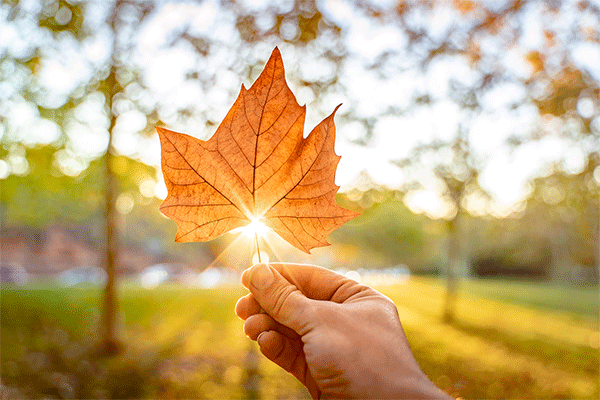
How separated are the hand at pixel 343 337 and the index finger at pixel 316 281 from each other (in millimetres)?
15

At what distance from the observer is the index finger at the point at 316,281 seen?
77.1 inches

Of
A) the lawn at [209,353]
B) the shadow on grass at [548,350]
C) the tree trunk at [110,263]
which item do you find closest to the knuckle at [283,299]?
the lawn at [209,353]

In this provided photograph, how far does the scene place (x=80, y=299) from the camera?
51.6 ft

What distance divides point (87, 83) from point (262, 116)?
822 cm

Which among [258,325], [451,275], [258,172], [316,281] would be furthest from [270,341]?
[451,275]

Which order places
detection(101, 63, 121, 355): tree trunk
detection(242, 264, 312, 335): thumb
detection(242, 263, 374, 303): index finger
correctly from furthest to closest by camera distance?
detection(101, 63, 121, 355): tree trunk → detection(242, 263, 374, 303): index finger → detection(242, 264, 312, 335): thumb

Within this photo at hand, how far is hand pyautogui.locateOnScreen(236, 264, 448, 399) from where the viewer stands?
1.59 meters

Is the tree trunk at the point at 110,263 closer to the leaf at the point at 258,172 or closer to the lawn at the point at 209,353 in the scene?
the lawn at the point at 209,353

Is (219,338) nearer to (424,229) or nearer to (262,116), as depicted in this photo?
(262,116)

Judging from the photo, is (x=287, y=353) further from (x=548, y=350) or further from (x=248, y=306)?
(x=548, y=350)

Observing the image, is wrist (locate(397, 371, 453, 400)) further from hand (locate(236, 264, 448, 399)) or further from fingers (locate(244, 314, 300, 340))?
fingers (locate(244, 314, 300, 340))

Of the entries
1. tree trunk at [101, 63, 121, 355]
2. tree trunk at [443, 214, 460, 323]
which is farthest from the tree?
tree trunk at [101, 63, 121, 355]

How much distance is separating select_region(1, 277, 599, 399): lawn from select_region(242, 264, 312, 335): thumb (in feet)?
21.4

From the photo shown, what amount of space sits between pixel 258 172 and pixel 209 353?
30.4 feet
